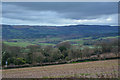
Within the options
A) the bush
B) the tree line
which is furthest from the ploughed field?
the tree line

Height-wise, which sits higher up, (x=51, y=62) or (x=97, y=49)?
(x=97, y=49)

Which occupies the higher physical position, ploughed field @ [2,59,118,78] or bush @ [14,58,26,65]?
ploughed field @ [2,59,118,78]

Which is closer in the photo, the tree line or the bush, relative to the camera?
the bush

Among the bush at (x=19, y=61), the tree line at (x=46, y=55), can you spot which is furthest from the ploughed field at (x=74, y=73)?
the tree line at (x=46, y=55)

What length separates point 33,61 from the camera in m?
42.2

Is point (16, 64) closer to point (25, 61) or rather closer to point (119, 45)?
point (25, 61)

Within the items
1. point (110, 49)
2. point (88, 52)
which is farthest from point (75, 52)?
point (110, 49)

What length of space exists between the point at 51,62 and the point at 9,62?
11.2m

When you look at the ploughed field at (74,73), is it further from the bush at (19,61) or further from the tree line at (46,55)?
the tree line at (46,55)

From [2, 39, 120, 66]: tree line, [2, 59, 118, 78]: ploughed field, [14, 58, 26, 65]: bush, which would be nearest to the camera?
[2, 59, 118, 78]: ploughed field

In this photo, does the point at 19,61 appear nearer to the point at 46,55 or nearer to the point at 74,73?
the point at 46,55

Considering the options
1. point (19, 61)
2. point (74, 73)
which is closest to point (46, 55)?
point (19, 61)

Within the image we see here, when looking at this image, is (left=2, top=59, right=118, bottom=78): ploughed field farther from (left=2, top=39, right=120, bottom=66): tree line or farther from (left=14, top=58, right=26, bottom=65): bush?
(left=2, top=39, right=120, bottom=66): tree line

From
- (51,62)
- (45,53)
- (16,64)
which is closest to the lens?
(16,64)
